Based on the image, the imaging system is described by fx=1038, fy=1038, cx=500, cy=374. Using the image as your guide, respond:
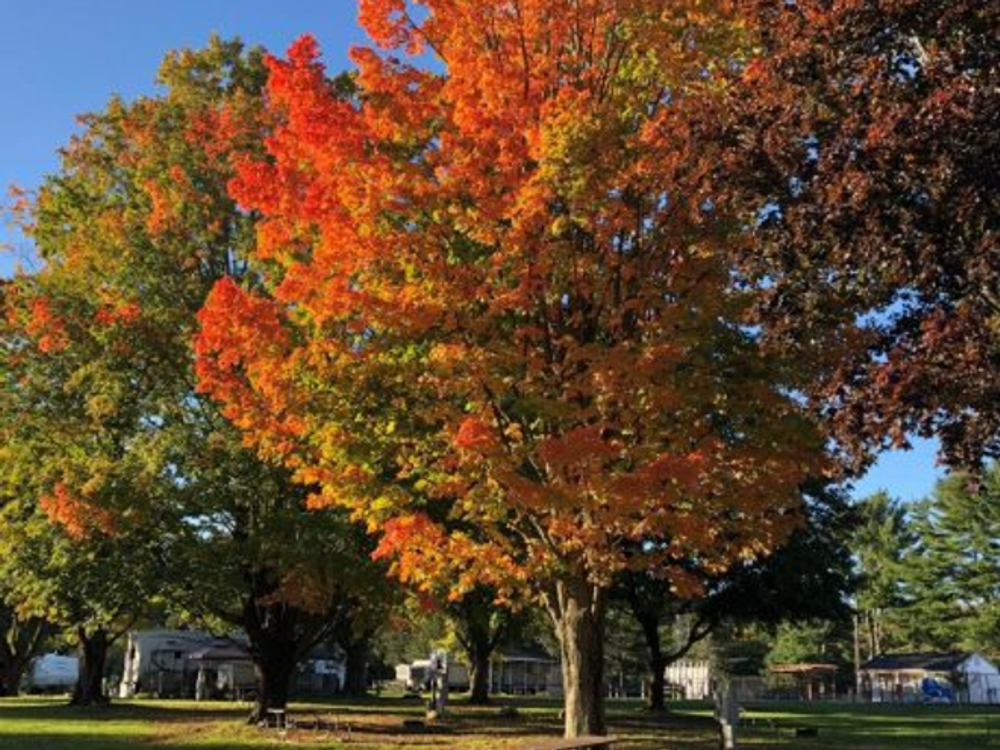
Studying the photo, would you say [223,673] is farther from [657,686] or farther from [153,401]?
[153,401]

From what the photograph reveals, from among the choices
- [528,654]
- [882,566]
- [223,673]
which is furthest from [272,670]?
[882,566]

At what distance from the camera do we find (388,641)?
100 metres

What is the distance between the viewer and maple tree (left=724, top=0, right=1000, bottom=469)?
31.4ft

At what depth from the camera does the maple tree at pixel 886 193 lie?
959 cm

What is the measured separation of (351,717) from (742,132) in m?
25.9

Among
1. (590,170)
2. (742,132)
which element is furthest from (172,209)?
(742,132)

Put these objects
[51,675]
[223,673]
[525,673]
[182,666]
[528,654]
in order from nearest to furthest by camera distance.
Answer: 1. [223,673]
2. [182,666]
3. [51,675]
4. [525,673]
5. [528,654]

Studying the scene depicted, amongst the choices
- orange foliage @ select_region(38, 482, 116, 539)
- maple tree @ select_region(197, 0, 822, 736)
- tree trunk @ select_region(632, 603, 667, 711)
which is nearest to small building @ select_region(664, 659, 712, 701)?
tree trunk @ select_region(632, 603, 667, 711)

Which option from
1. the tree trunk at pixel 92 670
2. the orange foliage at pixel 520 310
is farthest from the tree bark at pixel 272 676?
the tree trunk at pixel 92 670

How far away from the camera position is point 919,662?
87.6 meters

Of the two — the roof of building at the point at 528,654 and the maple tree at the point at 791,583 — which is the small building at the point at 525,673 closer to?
the roof of building at the point at 528,654

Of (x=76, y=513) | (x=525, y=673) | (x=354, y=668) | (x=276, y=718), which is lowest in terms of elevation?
(x=276, y=718)

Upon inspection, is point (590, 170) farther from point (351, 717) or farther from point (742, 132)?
point (351, 717)

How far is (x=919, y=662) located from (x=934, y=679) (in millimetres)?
3168
